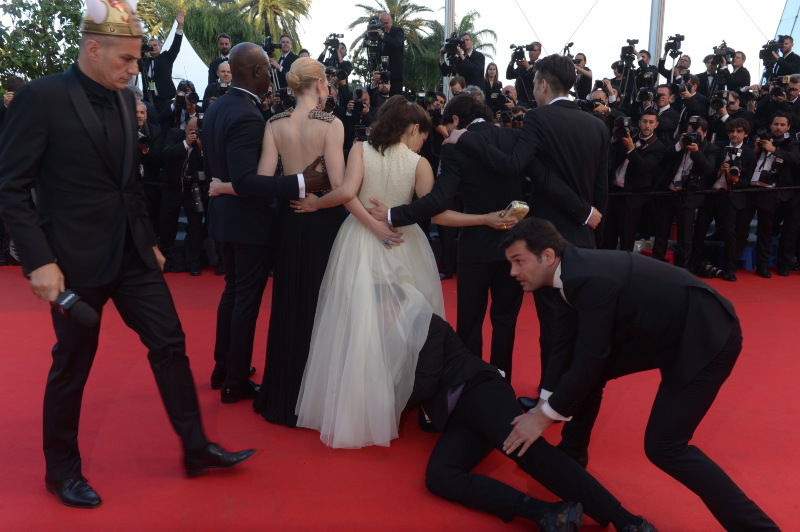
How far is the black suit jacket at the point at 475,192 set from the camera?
114 inches

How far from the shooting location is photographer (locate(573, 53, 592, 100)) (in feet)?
24.5

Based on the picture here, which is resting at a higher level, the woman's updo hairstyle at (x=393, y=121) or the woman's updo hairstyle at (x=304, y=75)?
the woman's updo hairstyle at (x=304, y=75)

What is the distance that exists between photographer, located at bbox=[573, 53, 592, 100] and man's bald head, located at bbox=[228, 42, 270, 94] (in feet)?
17.0

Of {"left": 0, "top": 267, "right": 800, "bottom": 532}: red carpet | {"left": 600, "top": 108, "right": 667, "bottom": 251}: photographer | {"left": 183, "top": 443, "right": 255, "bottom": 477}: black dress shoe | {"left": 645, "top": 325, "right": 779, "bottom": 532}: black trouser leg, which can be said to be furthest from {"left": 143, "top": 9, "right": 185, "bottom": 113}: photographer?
{"left": 645, "top": 325, "right": 779, "bottom": 532}: black trouser leg

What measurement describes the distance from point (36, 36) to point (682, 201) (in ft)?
25.6

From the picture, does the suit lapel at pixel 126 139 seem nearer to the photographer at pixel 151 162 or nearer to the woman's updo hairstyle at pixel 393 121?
the woman's updo hairstyle at pixel 393 121

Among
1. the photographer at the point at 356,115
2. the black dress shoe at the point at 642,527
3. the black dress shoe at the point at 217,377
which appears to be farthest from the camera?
the photographer at the point at 356,115

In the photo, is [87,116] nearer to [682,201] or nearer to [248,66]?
[248,66]

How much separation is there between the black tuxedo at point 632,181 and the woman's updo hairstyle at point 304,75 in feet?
12.0

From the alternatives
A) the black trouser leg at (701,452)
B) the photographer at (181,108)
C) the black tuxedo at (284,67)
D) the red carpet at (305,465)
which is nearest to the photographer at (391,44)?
the black tuxedo at (284,67)

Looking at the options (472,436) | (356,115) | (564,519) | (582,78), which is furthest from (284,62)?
(564,519)

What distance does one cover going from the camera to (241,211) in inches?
118

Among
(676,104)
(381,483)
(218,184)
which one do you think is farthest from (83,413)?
(676,104)

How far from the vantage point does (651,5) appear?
Answer: 884 centimetres
